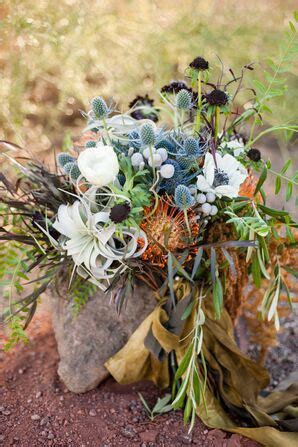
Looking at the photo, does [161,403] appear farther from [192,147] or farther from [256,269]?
[192,147]

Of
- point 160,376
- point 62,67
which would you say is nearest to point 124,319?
point 160,376

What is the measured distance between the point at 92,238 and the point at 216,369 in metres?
0.54

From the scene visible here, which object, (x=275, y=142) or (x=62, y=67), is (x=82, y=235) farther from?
(x=275, y=142)

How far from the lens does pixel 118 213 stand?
0.95 meters

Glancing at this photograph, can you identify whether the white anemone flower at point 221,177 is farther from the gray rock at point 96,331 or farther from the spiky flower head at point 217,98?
the gray rock at point 96,331

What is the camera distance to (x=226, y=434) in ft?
4.14

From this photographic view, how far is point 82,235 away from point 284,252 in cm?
56

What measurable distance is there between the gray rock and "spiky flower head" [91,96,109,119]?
0.53 meters

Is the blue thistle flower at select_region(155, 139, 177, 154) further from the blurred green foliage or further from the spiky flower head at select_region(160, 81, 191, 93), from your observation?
the blurred green foliage

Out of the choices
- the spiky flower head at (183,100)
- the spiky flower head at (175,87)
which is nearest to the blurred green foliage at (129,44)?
the spiky flower head at (175,87)

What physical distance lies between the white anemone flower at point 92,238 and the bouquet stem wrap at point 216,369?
0.25 meters

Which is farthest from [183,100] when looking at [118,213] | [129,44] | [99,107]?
[129,44]

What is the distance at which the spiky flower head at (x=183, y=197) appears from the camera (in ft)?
3.26

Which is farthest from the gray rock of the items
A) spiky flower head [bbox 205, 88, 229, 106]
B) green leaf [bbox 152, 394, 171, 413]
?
spiky flower head [bbox 205, 88, 229, 106]
